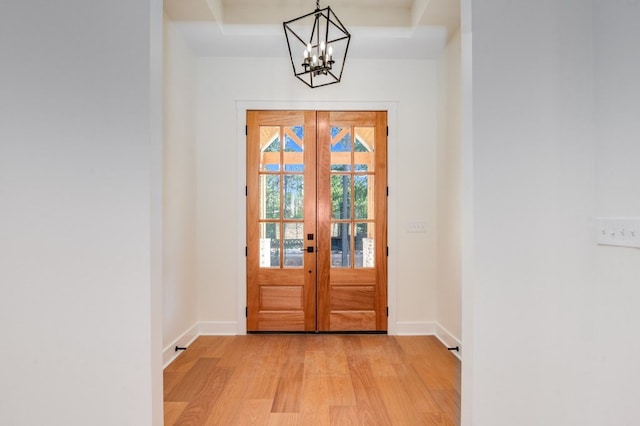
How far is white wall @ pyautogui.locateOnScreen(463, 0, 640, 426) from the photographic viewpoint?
1592 millimetres

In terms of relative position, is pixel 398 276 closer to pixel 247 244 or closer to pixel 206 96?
pixel 247 244

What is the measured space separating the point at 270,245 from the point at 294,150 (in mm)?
1041

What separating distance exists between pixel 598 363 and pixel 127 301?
7.30ft

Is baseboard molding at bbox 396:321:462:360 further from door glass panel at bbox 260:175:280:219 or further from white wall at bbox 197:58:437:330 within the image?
door glass panel at bbox 260:175:280:219

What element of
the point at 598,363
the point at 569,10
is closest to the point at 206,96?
the point at 569,10

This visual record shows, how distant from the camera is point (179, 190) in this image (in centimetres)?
309

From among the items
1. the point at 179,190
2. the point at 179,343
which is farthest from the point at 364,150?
the point at 179,343

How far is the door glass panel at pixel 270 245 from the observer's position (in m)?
3.55

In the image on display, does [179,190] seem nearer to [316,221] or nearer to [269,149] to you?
[269,149]

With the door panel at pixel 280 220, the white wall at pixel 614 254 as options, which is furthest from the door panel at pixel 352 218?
the white wall at pixel 614 254

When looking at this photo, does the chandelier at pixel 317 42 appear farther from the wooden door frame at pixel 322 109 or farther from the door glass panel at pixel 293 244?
the door glass panel at pixel 293 244

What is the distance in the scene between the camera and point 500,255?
1611 millimetres

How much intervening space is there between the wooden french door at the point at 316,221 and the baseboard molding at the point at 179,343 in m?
0.57

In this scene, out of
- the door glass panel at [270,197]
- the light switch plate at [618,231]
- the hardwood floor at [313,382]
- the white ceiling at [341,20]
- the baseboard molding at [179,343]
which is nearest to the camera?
the light switch plate at [618,231]
